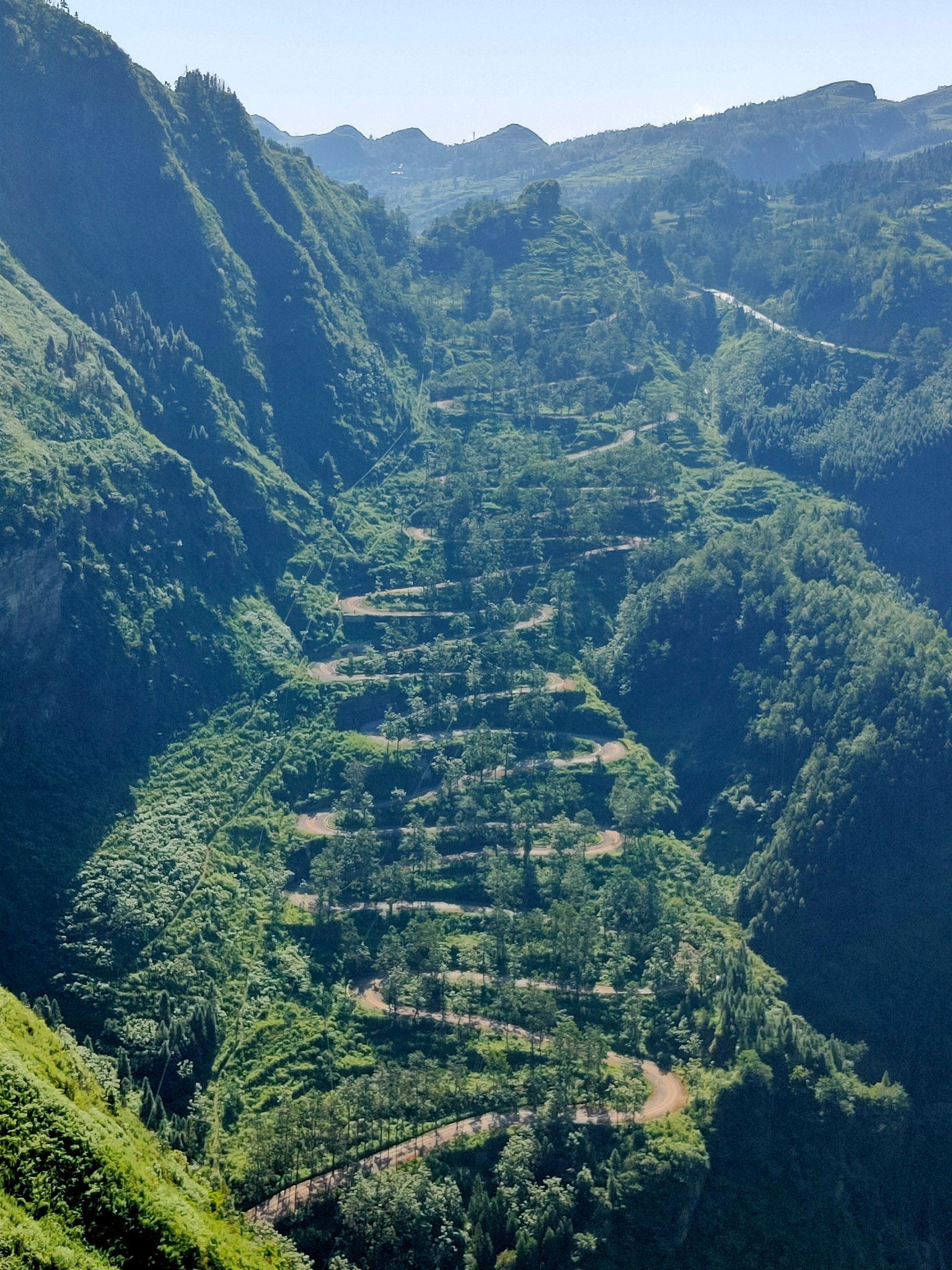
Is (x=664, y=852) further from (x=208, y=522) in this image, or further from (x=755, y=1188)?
(x=208, y=522)

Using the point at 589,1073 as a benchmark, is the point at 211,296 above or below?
above

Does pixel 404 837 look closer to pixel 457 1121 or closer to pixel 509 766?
pixel 509 766

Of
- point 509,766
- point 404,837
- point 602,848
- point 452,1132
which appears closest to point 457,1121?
point 452,1132

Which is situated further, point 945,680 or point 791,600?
point 791,600

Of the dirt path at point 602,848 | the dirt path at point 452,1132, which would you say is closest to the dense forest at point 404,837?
the dirt path at point 452,1132

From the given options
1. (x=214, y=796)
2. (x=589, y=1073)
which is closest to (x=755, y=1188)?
(x=589, y=1073)

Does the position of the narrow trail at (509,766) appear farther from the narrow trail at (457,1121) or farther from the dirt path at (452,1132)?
the dirt path at (452,1132)

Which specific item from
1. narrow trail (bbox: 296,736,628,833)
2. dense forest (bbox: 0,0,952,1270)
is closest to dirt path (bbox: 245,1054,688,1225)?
dense forest (bbox: 0,0,952,1270)
